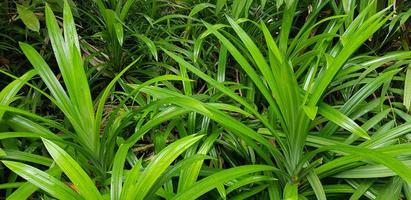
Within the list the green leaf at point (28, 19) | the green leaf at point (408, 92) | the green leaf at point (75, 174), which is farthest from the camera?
the green leaf at point (28, 19)

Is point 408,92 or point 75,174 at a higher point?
point 408,92

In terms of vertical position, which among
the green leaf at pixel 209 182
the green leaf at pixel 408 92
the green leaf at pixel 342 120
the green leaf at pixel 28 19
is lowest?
the green leaf at pixel 209 182

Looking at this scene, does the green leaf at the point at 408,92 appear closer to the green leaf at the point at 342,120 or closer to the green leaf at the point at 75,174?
the green leaf at the point at 342,120

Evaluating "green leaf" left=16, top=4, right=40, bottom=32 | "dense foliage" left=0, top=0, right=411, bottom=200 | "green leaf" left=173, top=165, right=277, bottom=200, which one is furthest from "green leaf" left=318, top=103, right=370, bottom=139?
"green leaf" left=16, top=4, right=40, bottom=32

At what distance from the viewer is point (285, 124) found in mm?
1055

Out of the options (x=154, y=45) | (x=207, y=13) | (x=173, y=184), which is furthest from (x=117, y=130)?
(x=207, y=13)

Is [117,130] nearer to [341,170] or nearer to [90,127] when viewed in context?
[90,127]

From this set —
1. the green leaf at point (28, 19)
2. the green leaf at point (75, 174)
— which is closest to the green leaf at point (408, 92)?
the green leaf at point (75, 174)

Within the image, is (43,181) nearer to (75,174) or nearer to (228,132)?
(75,174)

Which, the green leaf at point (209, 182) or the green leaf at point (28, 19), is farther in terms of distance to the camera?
the green leaf at point (28, 19)

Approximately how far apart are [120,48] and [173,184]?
0.80m

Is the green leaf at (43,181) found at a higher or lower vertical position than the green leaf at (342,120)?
lower

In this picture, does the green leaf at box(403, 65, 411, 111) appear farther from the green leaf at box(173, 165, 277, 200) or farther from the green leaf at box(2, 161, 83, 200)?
the green leaf at box(2, 161, 83, 200)

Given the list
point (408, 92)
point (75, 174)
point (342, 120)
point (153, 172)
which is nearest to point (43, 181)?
point (75, 174)
